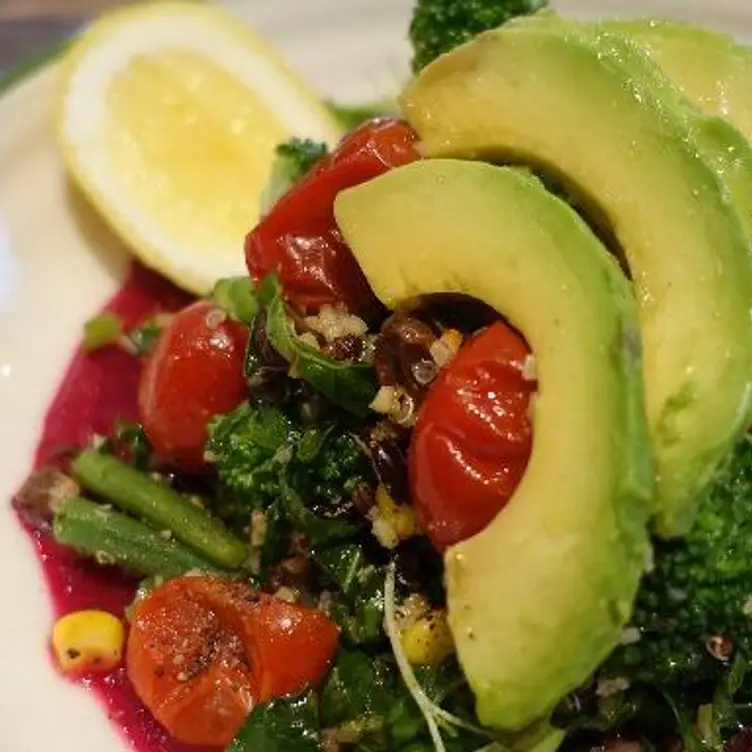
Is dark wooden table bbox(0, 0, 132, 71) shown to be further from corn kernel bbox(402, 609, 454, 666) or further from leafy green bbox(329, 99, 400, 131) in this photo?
corn kernel bbox(402, 609, 454, 666)

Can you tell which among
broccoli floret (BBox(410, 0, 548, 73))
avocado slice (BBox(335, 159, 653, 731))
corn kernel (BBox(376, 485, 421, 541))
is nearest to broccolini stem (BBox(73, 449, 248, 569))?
corn kernel (BBox(376, 485, 421, 541))

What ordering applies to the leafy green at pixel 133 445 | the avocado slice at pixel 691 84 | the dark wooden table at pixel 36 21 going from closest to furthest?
the avocado slice at pixel 691 84
the leafy green at pixel 133 445
the dark wooden table at pixel 36 21

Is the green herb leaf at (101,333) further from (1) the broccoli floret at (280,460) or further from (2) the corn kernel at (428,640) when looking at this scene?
(2) the corn kernel at (428,640)

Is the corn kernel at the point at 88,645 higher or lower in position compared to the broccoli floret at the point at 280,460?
lower

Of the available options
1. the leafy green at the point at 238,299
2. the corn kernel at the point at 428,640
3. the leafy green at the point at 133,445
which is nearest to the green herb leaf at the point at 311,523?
the corn kernel at the point at 428,640

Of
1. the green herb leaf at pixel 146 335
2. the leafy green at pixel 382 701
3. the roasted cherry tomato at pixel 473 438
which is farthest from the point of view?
the green herb leaf at pixel 146 335

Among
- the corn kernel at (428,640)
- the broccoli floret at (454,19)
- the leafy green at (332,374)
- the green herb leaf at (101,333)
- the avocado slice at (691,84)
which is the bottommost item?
the green herb leaf at (101,333)

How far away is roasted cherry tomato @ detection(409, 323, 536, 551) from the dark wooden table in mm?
2747

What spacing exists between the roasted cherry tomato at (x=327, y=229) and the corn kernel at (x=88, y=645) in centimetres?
83

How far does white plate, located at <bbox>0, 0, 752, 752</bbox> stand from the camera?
2.71m

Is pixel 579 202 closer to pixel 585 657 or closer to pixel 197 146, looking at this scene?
pixel 585 657

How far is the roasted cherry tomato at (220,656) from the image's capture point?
252 cm

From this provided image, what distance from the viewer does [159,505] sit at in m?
2.88

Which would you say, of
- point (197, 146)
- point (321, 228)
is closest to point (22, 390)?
point (197, 146)
